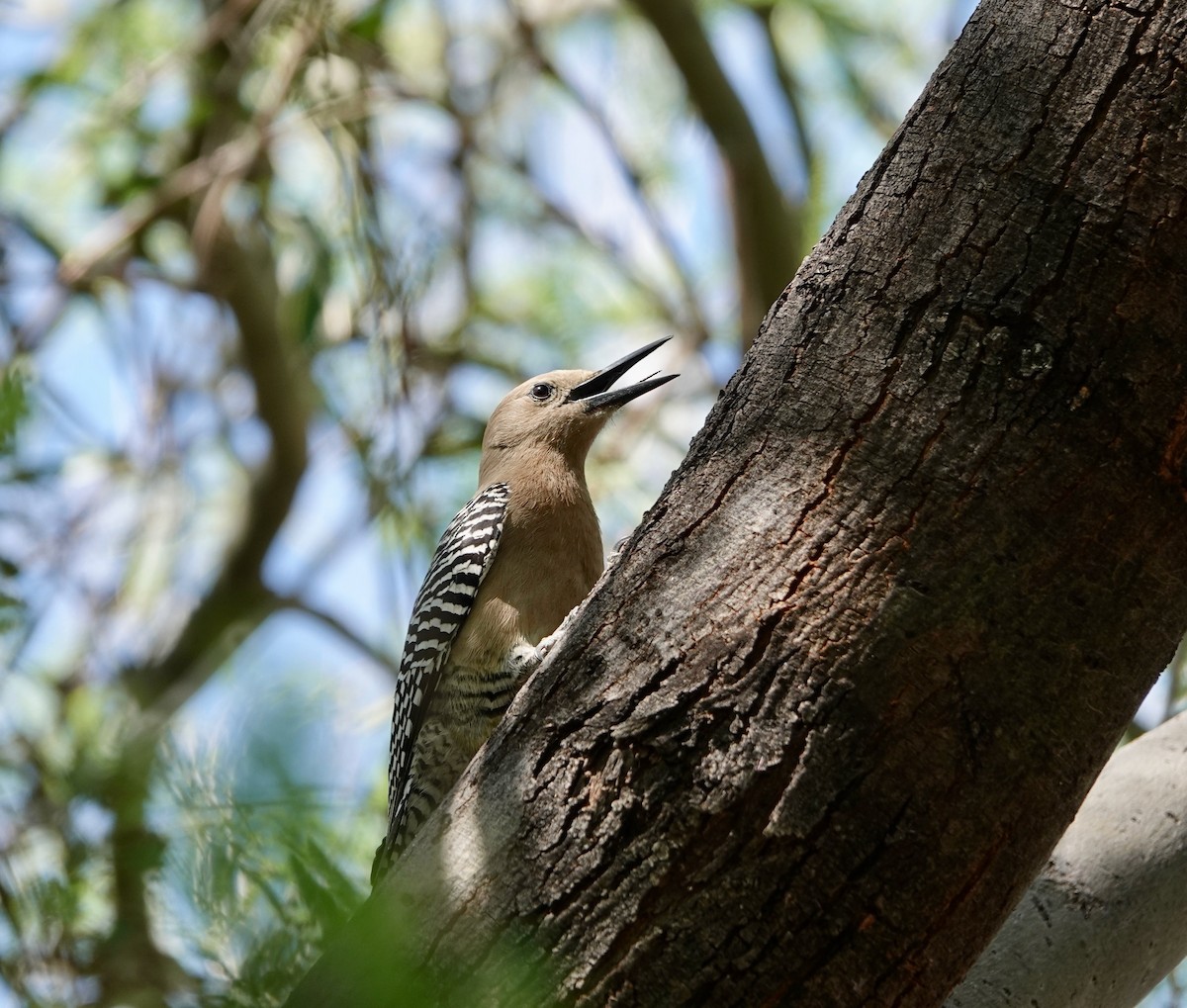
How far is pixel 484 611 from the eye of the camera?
491 centimetres

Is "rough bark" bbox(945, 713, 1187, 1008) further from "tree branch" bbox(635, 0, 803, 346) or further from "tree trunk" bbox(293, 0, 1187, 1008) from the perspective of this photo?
"tree branch" bbox(635, 0, 803, 346)

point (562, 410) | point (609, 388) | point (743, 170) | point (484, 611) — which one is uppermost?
point (743, 170)

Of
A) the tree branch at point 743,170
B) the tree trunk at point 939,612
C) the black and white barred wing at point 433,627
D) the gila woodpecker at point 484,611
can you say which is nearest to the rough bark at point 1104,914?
the tree trunk at point 939,612

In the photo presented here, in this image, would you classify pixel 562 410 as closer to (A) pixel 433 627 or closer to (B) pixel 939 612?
(A) pixel 433 627

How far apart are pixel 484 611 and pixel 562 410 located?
118 centimetres

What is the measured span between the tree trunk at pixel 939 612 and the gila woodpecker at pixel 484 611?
2035 mm

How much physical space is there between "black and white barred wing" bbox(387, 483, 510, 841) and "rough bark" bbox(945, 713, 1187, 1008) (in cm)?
217

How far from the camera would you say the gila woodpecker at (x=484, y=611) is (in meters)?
4.74

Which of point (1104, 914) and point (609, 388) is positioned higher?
point (609, 388)

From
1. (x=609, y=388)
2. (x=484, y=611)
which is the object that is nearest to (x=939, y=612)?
(x=484, y=611)

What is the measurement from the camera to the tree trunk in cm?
234

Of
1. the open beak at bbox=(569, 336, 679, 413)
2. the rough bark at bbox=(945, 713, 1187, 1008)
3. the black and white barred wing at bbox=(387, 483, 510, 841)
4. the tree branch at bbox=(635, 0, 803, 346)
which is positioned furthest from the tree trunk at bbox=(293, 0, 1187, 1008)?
the tree branch at bbox=(635, 0, 803, 346)

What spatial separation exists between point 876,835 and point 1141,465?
774 millimetres

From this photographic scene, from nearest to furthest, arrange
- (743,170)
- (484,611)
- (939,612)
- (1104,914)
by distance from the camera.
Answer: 1. (939,612)
2. (1104,914)
3. (484,611)
4. (743,170)
